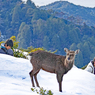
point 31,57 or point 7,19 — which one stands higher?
point 31,57

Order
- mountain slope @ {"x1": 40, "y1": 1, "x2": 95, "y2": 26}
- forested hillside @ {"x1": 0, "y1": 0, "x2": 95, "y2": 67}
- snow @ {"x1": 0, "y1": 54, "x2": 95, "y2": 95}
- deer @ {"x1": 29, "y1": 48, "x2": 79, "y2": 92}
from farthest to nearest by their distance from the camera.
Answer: mountain slope @ {"x1": 40, "y1": 1, "x2": 95, "y2": 26} → forested hillside @ {"x1": 0, "y1": 0, "x2": 95, "y2": 67} → snow @ {"x1": 0, "y1": 54, "x2": 95, "y2": 95} → deer @ {"x1": 29, "y1": 48, "x2": 79, "y2": 92}

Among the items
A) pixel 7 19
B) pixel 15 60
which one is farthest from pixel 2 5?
pixel 15 60

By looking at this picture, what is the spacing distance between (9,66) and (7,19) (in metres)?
104

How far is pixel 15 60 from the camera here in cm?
609

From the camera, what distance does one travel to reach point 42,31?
10081cm

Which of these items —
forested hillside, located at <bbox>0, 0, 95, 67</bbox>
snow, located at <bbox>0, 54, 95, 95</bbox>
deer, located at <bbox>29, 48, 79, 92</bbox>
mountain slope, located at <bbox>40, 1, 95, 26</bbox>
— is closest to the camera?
deer, located at <bbox>29, 48, 79, 92</bbox>

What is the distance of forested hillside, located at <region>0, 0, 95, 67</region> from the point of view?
318 feet

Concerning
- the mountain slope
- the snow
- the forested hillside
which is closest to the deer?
the snow

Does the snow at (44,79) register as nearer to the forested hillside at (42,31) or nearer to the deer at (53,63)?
the deer at (53,63)

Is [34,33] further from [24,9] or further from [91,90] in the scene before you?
[91,90]

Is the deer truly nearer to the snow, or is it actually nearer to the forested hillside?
the snow

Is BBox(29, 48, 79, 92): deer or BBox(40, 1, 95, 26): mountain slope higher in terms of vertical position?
BBox(29, 48, 79, 92): deer

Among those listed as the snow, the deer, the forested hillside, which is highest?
the deer

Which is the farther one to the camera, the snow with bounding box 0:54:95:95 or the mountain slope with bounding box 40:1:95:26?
the mountain slope with bounding box 40:1:95:26
